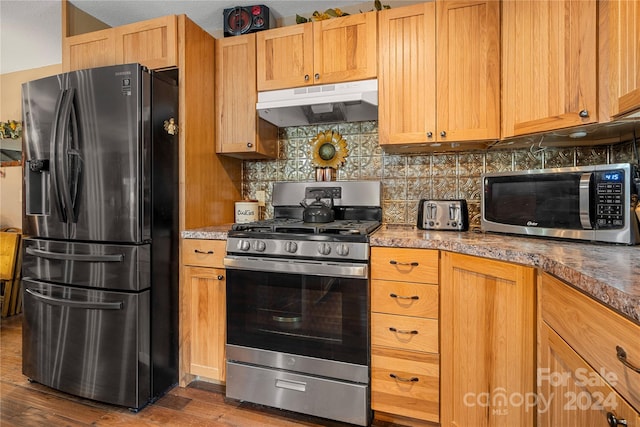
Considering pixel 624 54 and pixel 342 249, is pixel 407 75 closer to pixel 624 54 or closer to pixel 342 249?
pixel 624 54

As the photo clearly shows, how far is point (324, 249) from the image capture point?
1641 mm

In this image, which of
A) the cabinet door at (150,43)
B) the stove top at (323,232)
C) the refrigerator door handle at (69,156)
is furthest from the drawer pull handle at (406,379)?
the cabinet door at (150,43)

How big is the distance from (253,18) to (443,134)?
148cm

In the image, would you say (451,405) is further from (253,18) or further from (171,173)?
(253,18)

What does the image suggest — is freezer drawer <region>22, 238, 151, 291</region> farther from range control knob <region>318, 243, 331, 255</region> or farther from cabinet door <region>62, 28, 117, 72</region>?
cabinet door <region>62, 28, 117, 72</region>

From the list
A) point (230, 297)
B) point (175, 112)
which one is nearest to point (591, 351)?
point (230, 297)

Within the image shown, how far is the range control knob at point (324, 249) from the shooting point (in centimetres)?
164

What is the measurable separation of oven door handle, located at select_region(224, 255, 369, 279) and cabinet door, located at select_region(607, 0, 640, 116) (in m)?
1.14

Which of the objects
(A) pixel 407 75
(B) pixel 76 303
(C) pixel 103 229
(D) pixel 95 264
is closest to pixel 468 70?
(A) pixel 407 75

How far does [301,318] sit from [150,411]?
945 mm

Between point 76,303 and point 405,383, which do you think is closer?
point 405,383

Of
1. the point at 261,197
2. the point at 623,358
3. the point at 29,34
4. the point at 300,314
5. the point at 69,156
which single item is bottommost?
the point at 300,314

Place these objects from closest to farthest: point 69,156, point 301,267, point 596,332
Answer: point 596,332 → point 301,267 → point 69,156

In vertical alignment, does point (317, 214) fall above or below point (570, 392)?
above
